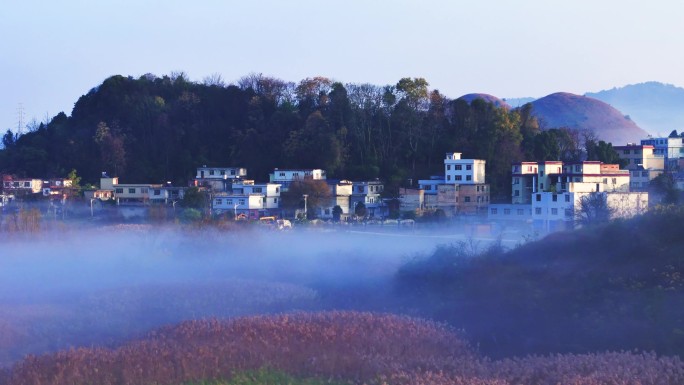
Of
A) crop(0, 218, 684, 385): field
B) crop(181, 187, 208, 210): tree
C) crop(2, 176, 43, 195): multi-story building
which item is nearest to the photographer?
crop(0, 218, 684, 385): field

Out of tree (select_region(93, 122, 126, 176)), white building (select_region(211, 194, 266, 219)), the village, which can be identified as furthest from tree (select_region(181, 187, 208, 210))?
tree (select_region(93, 122, 126, 176))

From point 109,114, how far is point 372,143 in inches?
495

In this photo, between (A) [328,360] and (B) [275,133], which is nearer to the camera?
(A) [328,360]

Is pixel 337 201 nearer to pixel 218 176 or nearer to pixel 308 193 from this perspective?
pixel 308 193

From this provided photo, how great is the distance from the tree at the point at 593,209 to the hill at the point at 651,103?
49.5 m

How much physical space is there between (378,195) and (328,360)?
2193cm

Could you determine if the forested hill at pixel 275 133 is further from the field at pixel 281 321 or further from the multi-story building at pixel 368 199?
the field at pixel 281 321

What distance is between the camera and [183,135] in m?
38.0

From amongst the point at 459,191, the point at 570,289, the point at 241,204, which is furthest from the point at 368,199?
the point at 570,289

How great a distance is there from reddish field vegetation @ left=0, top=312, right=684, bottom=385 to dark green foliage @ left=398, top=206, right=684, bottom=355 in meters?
1.06

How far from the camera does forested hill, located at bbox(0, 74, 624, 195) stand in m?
34.1

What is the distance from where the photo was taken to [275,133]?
36219 mm

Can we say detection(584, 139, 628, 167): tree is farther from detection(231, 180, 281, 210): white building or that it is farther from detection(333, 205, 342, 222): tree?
detection(231, 180, 281, 210): white building

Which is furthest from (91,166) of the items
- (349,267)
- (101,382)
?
(101,382)
